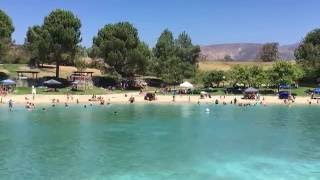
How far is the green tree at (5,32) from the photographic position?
103250 millimetres

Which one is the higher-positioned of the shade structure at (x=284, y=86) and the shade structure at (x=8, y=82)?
the shade structure at (x=8, y=82)

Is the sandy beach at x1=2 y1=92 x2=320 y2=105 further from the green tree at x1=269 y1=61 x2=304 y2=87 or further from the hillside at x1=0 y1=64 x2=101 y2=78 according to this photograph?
the hillside at x1=0 y1=64 x2=101 y2=78

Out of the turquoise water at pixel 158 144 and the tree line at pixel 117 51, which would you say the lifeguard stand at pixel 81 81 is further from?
the turquoise water at pixel 158 144

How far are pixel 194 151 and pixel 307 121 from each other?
28705mm

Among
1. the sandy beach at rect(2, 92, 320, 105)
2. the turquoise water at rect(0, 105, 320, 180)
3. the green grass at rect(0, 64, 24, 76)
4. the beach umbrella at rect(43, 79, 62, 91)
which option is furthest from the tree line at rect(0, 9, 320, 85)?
the turquoise water at rect(0, 105, 320, 180)

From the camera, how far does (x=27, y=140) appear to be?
163 feet

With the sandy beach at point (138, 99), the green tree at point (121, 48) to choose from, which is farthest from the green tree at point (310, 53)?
the green tree at point (121, 48)

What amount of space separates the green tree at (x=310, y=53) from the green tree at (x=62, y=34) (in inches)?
2142

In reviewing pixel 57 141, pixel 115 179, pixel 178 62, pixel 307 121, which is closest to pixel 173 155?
pixel 115 179

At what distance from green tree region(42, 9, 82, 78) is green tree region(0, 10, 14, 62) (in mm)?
7073

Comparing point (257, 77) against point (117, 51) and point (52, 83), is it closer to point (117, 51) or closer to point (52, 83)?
point (117, 51)

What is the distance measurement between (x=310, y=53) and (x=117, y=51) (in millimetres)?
48899

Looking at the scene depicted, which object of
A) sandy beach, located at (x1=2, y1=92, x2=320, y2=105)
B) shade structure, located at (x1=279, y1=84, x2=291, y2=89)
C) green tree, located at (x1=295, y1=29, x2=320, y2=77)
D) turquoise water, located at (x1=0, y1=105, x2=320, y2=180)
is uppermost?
green tree, located at (x1=295, y1=29, x2=320, y2=77)

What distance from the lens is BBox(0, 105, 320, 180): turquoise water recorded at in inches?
1406
